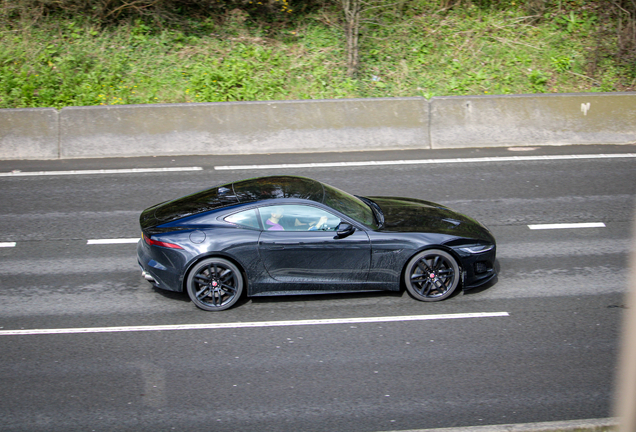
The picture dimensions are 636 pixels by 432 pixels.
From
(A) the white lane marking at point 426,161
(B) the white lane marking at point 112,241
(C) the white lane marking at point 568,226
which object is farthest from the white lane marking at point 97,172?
(C) the white lane marking at point 568,226

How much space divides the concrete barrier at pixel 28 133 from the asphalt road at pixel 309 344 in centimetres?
283

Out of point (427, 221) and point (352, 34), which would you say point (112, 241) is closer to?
point (427, 221)

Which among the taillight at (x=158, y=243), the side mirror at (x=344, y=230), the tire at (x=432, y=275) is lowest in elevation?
the tire at (x=432, y=275)

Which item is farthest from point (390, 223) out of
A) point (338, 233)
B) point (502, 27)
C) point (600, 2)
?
point (600, 2)

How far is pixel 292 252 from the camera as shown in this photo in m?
6.97

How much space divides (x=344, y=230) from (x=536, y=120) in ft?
Answer: 26.5

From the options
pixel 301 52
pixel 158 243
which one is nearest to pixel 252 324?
pixel 158 243

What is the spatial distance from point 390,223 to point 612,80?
10.8m

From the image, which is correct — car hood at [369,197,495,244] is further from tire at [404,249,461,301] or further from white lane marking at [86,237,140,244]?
white lane marking at [86,237,140,244]

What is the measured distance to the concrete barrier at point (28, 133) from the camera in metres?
12.6

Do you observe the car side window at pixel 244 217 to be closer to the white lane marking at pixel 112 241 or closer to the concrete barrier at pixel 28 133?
the white lane marking at pixel 112 241

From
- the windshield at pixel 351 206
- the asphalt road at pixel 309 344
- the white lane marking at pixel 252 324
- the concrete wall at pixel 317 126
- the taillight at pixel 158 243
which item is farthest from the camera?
the concrete wall at pixel 317 126

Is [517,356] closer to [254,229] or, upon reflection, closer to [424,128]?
[254,229]

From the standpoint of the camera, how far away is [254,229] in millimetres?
6980
